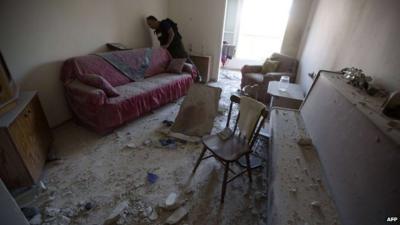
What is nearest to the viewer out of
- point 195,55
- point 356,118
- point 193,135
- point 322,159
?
point 356,118

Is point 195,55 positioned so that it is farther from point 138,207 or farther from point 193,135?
point 138,207

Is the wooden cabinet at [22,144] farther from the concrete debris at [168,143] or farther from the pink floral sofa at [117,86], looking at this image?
the concrete debris at [168,143]

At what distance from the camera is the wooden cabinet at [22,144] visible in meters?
1.38

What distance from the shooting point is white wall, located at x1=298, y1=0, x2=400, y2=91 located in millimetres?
1220

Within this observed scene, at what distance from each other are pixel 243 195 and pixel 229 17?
5148mm

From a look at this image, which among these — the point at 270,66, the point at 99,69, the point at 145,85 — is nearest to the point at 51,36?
the point at 99,69

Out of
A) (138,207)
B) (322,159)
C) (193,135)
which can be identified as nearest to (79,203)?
(138,207)

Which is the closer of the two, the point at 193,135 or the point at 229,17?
the point at 193,135

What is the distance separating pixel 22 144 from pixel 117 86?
4.84ft

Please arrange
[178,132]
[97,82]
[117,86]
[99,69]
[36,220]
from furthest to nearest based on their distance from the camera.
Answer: [117,86] < [99,69] < [178,132] < [97,82] < [36,220]

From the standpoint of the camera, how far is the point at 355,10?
1.79 meters

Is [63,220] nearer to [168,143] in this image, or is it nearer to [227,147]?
[168,143]

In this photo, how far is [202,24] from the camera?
423 cm

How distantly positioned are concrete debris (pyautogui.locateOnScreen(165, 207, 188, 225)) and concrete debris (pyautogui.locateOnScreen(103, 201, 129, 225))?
353 mm
